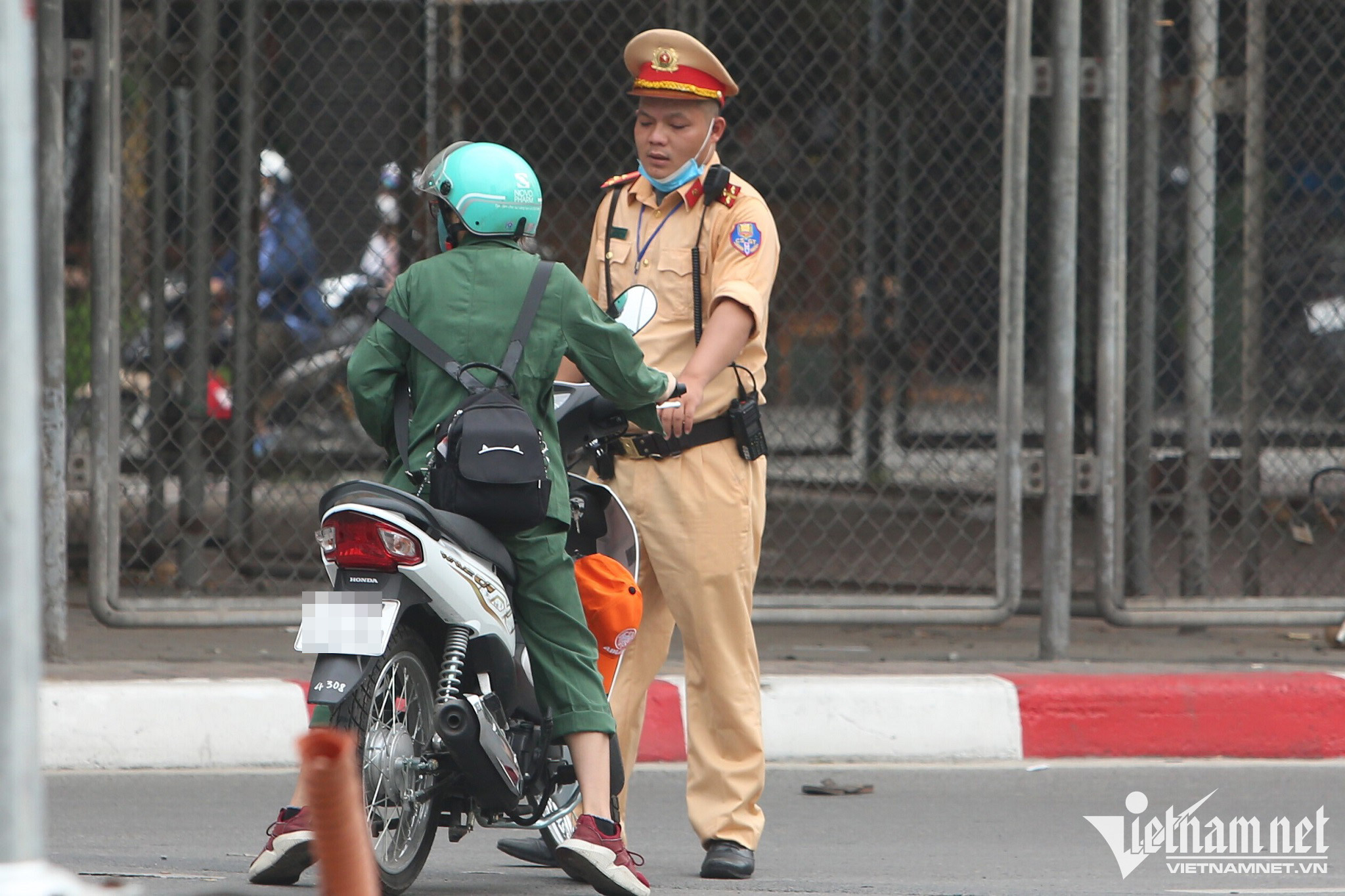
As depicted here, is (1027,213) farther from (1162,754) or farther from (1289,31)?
(1162,754)

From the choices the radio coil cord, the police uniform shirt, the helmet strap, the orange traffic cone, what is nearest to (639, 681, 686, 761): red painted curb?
the police uniform shirt

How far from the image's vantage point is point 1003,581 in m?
6.18

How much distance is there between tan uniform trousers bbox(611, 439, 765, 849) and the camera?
405 centimetres

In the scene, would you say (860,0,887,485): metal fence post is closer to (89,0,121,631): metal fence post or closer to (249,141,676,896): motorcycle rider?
(89,0,121,631): metal fence post

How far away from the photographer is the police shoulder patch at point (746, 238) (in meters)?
4.07

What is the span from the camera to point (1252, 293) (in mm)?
6746

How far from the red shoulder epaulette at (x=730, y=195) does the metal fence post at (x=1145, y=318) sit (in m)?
2.95

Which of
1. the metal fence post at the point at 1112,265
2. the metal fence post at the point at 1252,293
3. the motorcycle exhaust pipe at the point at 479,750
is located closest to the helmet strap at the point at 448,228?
the motorcycle exhaust pipe at the point at 479,750

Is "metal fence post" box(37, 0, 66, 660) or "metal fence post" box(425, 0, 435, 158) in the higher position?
"metal fence post" box(425, 0, 435, 158)

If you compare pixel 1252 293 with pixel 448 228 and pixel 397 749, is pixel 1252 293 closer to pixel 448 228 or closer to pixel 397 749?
pixel 448 228

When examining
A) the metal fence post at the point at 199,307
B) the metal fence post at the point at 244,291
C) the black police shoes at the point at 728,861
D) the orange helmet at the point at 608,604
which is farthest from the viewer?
the metal fence post at the point at 244,291

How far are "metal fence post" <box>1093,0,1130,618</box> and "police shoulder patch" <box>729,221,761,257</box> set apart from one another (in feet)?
7.44

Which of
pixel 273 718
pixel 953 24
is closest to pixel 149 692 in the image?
pixel 273 718

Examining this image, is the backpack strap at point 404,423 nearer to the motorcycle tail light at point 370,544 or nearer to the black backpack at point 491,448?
the black backpack at point 491,448
